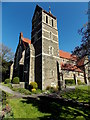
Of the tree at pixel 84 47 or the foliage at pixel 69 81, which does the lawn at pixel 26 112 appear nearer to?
the tree at pixel 84 47

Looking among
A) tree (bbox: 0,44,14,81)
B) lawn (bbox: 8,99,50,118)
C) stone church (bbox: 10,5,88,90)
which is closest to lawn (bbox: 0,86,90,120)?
lawn (bbox: 8,99,50,118)

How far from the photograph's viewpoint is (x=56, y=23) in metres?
21.0

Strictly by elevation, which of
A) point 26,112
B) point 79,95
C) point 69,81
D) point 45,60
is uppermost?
point 45,60

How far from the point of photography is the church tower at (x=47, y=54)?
15.1 meters

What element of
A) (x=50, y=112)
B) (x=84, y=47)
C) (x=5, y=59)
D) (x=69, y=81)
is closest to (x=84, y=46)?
(x=84, y=47)

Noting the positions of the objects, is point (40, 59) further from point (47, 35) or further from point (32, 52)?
point (47, 35)

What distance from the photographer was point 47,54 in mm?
16531

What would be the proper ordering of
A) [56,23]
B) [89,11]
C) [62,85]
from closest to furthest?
[89,11], [62,85], [56,23]

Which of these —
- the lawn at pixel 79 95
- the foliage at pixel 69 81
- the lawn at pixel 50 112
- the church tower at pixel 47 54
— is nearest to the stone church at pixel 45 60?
the church tower at pixel 47 54

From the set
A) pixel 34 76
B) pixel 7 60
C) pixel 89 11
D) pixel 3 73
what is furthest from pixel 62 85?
pixel 7 60

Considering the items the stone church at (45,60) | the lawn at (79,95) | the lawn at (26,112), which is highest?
the stone church at (45,60)

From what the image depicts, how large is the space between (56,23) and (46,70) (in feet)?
44.4

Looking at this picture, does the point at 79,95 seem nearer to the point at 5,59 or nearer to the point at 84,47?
the point at 84,47

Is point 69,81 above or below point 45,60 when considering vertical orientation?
below
